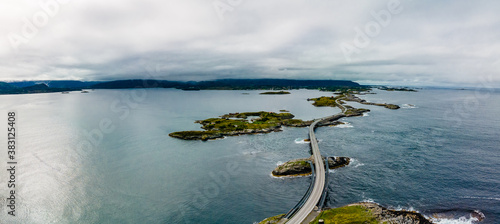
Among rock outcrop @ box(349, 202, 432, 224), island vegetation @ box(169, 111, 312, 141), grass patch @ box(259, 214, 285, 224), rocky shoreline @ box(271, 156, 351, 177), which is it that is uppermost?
island vegetation @ box(169, 111, 312, 141)

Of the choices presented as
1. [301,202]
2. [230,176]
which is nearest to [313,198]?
[301,202]

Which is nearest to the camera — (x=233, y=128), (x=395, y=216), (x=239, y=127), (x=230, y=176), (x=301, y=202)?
(x=395, y=216)

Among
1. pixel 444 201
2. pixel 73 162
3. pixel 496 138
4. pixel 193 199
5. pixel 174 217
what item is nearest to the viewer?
pixel 174 217

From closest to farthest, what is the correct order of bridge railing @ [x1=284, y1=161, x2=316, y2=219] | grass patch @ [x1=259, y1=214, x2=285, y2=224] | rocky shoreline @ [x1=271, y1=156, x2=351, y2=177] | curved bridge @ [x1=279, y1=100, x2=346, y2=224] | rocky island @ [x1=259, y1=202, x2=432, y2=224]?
rocky island @ [x1=259, y1=202, x2=432, y2=224] < grass patch @ [x1=259, y1=214, x2=285, y2=224] < curved bridge @ [x1=279, y1=100, x2=346, y2=224] < bridge railing @ [x1=284, y1=161, x2=316, y2=219] < rocky shoreline @ [x1=271, y1=156, x2=351, y2=177]

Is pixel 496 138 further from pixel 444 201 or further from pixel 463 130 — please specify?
pixel 444 201

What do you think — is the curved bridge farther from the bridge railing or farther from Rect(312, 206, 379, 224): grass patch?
Rect(312, 206, 379, 224): grass patch

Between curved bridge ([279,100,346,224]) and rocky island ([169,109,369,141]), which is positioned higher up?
A: rocky island ([169,109,369,141])

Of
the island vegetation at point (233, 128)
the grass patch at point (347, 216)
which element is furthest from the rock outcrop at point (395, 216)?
the island vegetation at point (233, 128)

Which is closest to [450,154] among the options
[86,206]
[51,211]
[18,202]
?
[86,206]

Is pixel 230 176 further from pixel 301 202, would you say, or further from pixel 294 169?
pixel 301 202

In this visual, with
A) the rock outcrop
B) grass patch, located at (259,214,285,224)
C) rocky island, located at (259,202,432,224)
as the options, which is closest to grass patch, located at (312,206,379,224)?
rocky island, located at (259,202,432,224)

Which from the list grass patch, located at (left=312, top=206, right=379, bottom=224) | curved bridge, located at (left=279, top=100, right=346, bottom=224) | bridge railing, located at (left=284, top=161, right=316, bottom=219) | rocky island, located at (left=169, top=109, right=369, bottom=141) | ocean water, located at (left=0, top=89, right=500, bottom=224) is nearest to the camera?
grass patch, located at (left=312, top=206, right=379, bottom=224)
